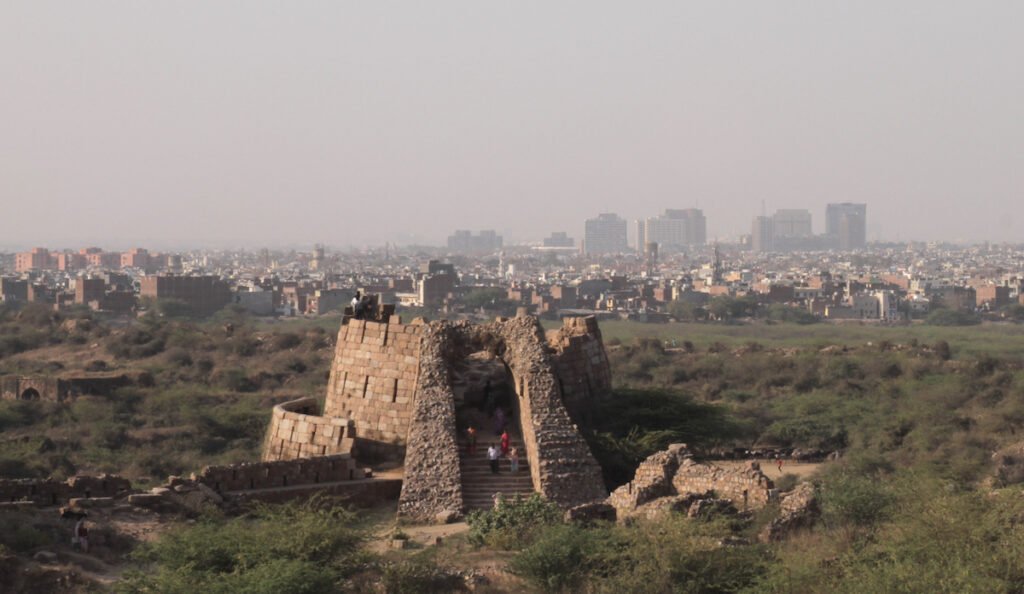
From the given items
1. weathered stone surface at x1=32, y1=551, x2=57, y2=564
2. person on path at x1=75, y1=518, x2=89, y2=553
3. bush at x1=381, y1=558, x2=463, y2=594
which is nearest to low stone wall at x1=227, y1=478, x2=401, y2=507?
person on path at x1=75, y1=518, x2=89, y2=553

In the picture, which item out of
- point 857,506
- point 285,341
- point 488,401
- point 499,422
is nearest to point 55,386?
point 285,341

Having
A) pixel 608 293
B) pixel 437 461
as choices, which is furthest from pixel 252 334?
pixel 608 293

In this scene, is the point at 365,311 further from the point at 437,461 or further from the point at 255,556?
the point at 255,556

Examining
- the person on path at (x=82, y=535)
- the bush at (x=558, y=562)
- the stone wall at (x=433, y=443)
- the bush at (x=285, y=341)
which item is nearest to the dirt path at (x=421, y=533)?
the stone wall at (x=433, y=443)

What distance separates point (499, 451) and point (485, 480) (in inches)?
28.8

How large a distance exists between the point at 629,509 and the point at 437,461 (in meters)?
3.12

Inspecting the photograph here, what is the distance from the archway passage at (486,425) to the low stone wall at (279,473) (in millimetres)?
1579

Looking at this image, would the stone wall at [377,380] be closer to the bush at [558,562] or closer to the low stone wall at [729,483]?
the low stone wall at [729,483]

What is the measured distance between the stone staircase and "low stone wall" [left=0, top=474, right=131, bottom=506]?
4271 millimetres

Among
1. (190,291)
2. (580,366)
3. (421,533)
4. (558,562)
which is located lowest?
(190,291)

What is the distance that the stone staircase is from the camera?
18547 millimetres

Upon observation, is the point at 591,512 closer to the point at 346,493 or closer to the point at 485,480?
the point at 485,480

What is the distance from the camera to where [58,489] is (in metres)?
17.8

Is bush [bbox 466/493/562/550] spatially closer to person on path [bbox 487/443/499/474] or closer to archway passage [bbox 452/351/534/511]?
archway passage [bbox 452/351/534/511]
